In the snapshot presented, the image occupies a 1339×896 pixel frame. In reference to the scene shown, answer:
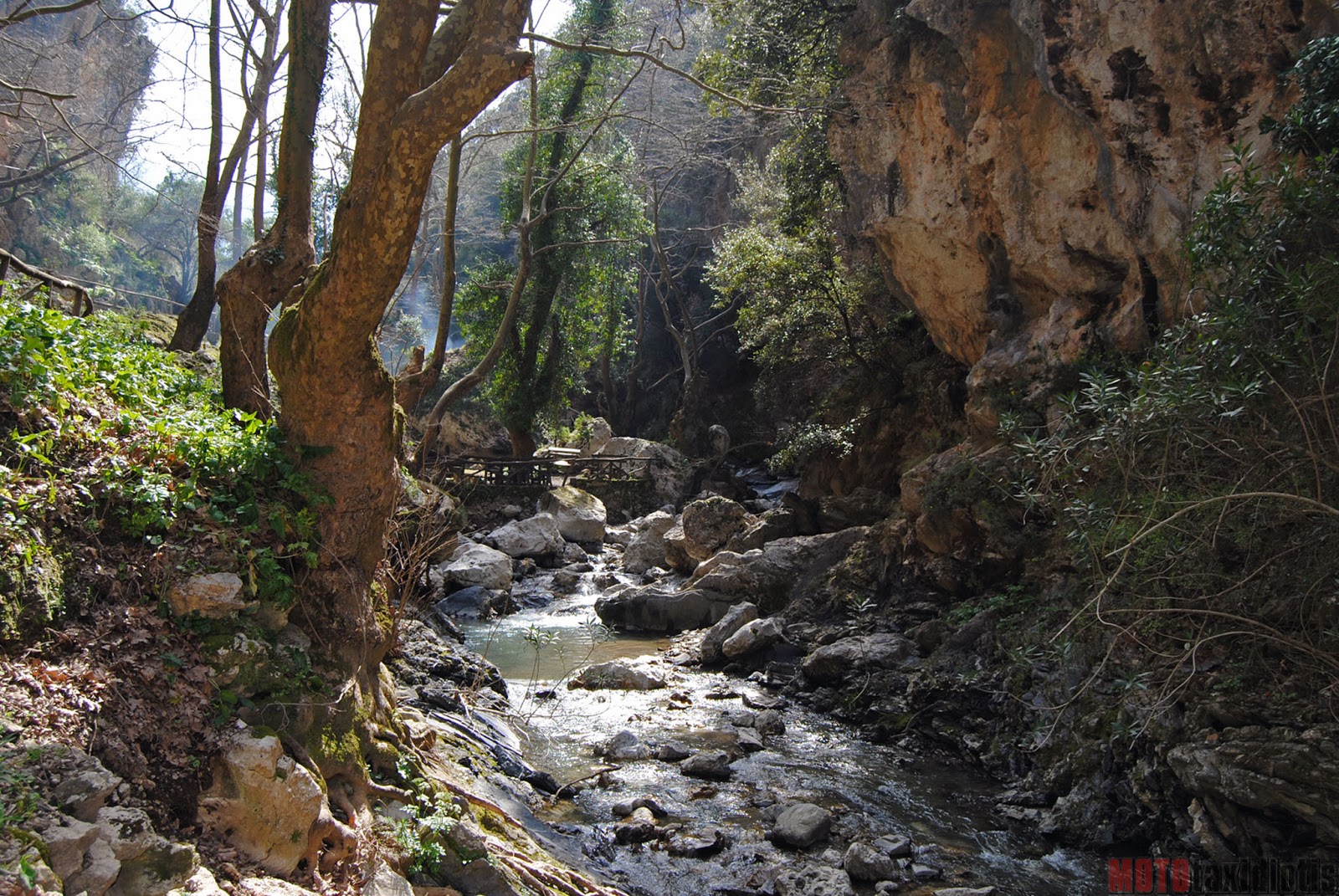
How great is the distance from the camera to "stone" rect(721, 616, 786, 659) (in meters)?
8.88

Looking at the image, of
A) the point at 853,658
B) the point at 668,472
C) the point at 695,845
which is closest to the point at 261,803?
the point at 695,845

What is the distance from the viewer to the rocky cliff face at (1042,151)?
705 centimetres

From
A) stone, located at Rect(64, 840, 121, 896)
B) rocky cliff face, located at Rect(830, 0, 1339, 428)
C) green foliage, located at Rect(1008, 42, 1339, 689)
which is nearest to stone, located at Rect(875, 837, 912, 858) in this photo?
green foliage, located at Rect(1008, 42, 1339, 689)

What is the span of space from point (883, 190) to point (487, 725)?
824cm

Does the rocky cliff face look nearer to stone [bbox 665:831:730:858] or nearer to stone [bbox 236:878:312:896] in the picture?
stone [bbox 665:831:730:858]

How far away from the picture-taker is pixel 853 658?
8109mm

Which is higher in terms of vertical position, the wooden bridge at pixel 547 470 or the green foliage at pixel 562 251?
the green foliage at pixel 562 251

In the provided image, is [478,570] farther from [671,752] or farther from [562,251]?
[562,251]

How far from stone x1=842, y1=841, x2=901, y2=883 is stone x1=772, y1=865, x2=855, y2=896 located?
0.22 ft

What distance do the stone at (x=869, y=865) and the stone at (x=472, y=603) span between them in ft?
23.1

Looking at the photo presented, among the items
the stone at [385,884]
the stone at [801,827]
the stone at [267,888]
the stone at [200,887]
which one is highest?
the stone at [200,887]

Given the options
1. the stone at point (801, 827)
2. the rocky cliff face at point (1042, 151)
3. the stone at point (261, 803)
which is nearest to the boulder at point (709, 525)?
the rocky cliff face at point (1042, 151)

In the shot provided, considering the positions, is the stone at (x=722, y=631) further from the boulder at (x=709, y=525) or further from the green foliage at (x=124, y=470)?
the green foliage at (x=124, y=470)

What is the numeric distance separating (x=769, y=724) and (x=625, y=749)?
1367 millimetres
